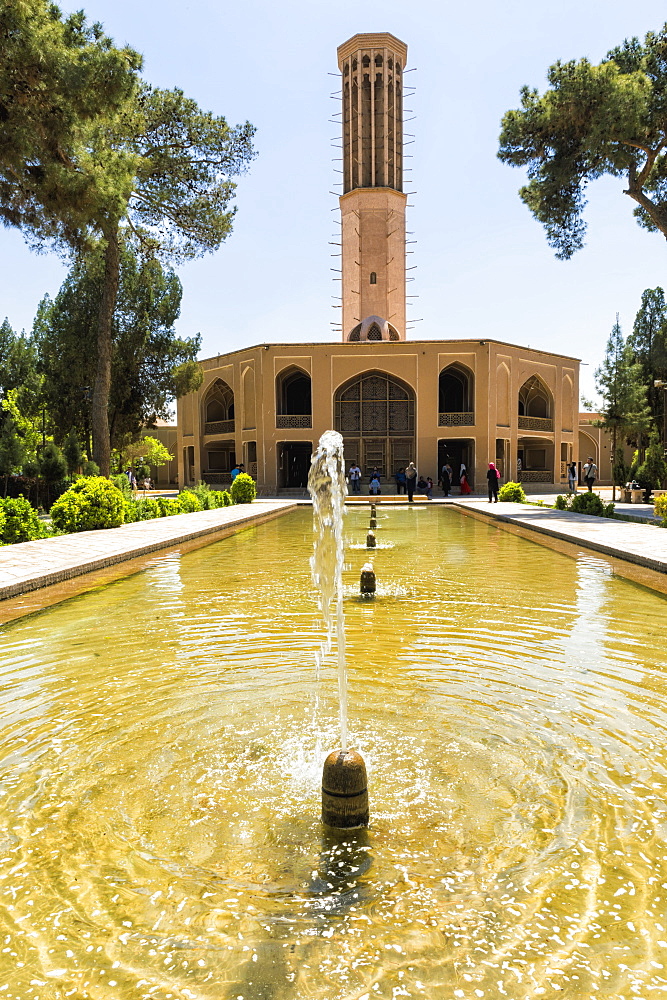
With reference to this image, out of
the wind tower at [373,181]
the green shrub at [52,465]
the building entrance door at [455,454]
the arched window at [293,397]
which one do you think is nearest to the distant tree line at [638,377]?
the building entrance door at [455,454]

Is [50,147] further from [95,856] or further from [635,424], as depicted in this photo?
[635,424]

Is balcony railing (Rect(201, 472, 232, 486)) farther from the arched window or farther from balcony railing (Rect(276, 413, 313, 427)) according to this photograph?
balcony railing (Rect(276, 413, 313, 427))

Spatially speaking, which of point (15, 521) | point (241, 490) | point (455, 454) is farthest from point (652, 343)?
point (15, 521)

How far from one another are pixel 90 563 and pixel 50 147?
18.7ft

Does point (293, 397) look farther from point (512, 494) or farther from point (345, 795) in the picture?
point (345, 795)

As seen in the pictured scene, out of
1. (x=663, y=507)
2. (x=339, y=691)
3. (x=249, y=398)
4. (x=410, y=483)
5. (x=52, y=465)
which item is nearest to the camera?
(x=339, y=691)

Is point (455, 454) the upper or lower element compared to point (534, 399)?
lower

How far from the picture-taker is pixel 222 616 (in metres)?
5.17

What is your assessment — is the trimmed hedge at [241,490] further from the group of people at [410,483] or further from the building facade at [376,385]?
the building facade at [376,385]

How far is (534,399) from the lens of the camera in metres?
32.7

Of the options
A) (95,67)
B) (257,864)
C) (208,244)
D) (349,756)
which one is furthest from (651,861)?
(208,244)

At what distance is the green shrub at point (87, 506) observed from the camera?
1125 cm

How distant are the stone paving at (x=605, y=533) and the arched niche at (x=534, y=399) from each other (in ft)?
57.7

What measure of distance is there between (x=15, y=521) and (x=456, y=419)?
1997cm
